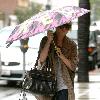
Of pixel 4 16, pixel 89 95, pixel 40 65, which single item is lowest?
pixel 89 95

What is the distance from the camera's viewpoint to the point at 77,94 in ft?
47.3

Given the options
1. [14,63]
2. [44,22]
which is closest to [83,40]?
[14,63]

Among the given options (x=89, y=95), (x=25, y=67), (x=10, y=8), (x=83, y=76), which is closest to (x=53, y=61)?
(x=89, y=95)

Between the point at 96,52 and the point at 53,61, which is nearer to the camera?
the point at 53,61

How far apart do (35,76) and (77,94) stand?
791cm

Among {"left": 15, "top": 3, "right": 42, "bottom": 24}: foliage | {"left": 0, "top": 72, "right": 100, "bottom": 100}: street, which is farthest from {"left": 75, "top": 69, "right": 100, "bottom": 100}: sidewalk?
{"left": 15, "top": 3, "right": 42, "bottom": 24}: foliage

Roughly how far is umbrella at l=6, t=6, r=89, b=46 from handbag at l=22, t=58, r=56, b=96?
16.7 inches

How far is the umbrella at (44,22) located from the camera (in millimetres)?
6395

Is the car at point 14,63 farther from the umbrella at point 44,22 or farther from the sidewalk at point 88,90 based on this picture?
the umbrella at point 44,22

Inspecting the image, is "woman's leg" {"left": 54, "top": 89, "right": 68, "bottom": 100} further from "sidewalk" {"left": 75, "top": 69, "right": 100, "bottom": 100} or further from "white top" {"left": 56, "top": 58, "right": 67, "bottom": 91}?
"sidewalk" {"left": 75, "top": 69, "right": 100, "bottom": 100}

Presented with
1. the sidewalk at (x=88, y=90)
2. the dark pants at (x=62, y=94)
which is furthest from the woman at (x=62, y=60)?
the sidewalk at (x=88, y=90)

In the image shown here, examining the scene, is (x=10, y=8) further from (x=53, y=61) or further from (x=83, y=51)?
(x=53, y=61)

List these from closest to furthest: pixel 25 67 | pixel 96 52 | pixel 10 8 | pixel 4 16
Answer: pixel 25 67
pixel 96 52
pixel 4 16
pixel 10 8

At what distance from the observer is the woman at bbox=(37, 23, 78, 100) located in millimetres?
6570
